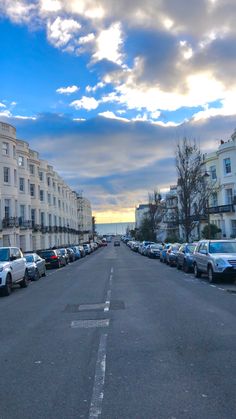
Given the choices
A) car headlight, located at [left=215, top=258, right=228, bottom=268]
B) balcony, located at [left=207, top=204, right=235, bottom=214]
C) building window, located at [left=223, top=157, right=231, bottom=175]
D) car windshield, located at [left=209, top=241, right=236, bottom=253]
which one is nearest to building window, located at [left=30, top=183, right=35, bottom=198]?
balcony, located at [left=207, top=204, right=235, bottom=214]

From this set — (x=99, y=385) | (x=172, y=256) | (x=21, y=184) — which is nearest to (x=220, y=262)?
(x=99, y=385)

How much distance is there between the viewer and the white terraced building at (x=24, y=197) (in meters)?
44.2

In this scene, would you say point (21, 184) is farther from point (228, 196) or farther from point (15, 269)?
point (15, 269)

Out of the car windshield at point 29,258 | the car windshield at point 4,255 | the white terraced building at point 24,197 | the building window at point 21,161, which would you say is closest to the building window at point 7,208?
the white terraced building at point 24,197

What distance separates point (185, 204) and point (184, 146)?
5.79m

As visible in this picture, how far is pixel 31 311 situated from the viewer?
11.6m

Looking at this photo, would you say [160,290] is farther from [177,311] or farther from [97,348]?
[97,348]

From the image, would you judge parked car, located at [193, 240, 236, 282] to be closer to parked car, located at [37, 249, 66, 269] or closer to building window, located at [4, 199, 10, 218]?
parked car, located at [37, 249, 66, 269]

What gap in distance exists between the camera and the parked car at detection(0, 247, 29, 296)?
51.5 ft

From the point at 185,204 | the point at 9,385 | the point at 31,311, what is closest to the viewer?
the point at 9,385

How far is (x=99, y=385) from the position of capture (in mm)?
5312

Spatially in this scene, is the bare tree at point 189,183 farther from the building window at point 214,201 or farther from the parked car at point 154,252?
the building window at point 214,201

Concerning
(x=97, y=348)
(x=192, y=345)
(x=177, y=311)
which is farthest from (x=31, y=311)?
(x=192, y=345)

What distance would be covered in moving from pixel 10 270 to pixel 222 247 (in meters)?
8.40
